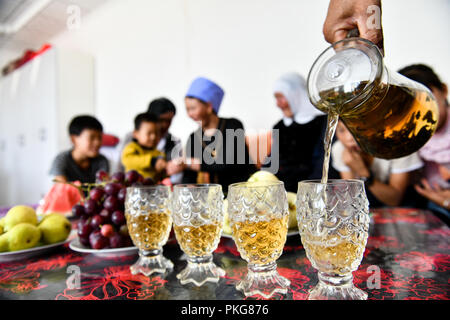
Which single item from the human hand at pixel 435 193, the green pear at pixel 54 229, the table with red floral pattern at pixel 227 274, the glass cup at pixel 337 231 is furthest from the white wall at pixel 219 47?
the green pear at pixel 54 229

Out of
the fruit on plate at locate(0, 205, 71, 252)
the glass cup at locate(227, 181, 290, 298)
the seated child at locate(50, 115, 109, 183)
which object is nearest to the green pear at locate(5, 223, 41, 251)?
the fruit on plate at locate(0, 205, 71, 252)

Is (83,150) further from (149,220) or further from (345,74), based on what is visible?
(345,74)

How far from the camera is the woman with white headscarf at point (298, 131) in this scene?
158cm

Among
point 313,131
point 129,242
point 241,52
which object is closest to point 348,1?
point 129,242

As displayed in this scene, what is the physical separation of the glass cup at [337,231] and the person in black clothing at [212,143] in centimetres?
100

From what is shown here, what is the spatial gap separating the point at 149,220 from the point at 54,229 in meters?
0.29

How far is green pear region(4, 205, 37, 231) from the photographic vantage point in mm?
697

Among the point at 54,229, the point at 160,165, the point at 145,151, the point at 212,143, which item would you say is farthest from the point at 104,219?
the point at 145,151

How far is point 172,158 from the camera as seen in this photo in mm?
2088

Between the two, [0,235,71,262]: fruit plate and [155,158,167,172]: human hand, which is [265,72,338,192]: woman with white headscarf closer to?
[155,158,167,172]: human hand

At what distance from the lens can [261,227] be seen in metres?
0.47

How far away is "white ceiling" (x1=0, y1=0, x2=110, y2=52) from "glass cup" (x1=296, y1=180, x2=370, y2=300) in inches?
129
